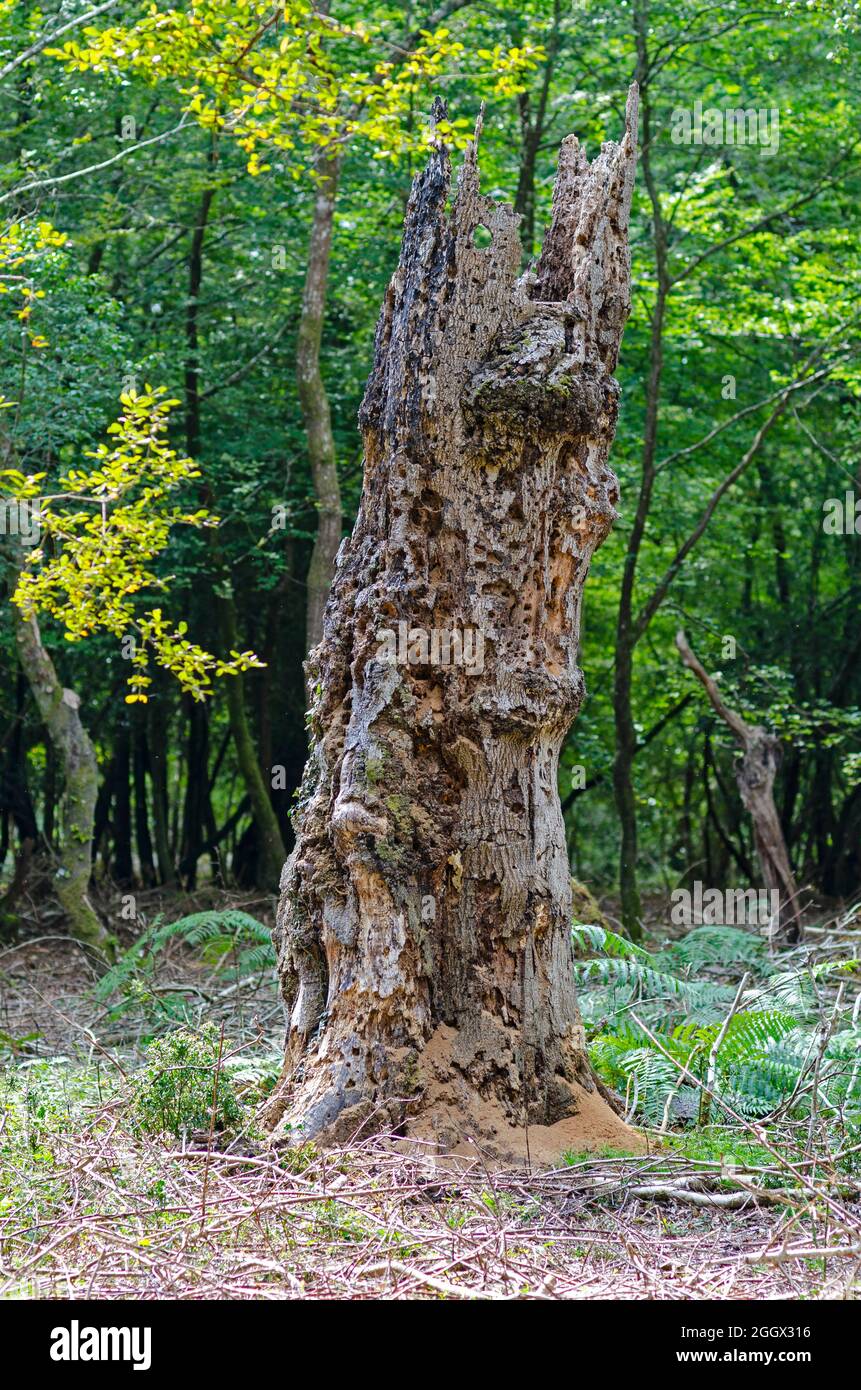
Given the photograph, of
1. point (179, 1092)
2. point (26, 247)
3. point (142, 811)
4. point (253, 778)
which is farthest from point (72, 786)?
point (179, 1092)

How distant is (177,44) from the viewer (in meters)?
9.26

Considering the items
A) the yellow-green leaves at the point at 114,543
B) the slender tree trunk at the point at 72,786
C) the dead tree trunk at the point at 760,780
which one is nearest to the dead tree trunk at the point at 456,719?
the yellow-green leaves at the point at 114,543

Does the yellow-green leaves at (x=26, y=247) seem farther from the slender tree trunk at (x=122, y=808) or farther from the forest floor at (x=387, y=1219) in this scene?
the slender tree trunk at (x=122, y=808)

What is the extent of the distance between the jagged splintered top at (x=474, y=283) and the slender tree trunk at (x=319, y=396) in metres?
6.46

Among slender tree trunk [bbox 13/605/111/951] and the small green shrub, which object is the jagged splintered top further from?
slender tree trunk [bbox 13/605/111/951]

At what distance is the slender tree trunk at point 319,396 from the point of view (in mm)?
12750

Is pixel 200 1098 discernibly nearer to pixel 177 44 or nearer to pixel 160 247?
pixel 177 44

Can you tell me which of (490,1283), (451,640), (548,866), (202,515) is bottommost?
(490,1283)

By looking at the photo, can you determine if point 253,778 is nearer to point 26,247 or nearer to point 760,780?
point 760,780

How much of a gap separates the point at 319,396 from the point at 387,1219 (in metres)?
9.41

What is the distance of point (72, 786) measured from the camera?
40.1ft

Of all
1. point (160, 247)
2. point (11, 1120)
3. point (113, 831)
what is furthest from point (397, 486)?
point (113, 831)

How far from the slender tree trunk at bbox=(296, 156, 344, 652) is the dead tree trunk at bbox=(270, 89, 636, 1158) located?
6638 millimetres
